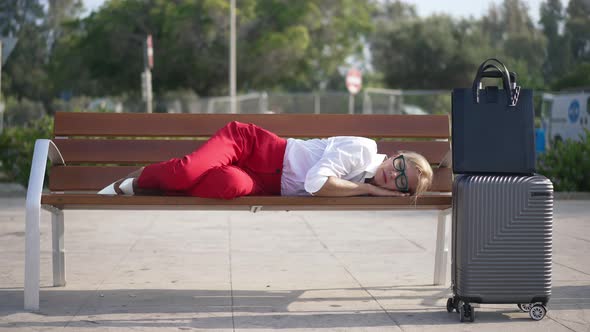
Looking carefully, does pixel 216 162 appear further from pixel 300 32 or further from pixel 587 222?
pixel 300 32

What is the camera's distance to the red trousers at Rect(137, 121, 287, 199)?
4.71 meters

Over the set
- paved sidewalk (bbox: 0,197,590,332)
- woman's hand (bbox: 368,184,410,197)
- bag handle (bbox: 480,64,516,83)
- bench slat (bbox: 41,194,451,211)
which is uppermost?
bag handle (bbox: 480,64,516,83)

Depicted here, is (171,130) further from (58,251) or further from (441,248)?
(441,248)

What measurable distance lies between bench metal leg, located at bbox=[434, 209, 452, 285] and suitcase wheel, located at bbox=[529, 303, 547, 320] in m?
1.06

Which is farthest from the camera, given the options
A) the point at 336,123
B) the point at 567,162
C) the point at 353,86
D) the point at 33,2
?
the point at 33,2

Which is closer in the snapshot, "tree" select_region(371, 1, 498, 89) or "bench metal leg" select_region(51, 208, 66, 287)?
"bench metal leg" select_region(51, 208, 66, 287)

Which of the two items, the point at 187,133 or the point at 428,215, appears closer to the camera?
the point at 187,133

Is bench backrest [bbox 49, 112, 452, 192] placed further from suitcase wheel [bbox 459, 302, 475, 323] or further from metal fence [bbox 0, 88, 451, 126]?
metal fence [bbox 0, 88, 451, 126]

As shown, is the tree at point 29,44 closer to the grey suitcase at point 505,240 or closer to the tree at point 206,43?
the tree at point 206,43

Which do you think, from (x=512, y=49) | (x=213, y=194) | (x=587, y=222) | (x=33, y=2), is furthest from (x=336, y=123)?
(x=33, y=2)

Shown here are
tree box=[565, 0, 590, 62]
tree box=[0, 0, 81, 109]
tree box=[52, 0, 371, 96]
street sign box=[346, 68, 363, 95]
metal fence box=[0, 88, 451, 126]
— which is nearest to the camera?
street sign box=[346, 68, 363, 95]

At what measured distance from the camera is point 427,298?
5.19 metres

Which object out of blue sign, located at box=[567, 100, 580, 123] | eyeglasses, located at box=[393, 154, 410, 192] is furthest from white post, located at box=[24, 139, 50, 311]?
blue sign, located at box=[567, 100, 580, 123]

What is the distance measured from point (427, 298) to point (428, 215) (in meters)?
4.94
